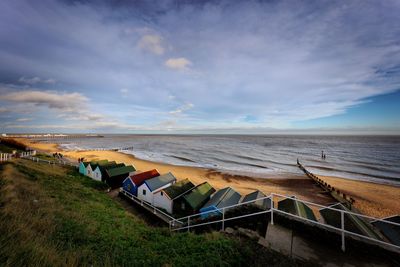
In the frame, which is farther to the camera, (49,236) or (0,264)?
(49,236)

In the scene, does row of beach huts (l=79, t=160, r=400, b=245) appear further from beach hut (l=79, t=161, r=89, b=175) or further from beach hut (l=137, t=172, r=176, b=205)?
beach hut (l=79, t=161, r=89, b=175)

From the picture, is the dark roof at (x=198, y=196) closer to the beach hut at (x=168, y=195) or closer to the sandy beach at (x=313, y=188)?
the beach hut at (x=168, y=195)

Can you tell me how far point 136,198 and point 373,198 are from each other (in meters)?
28.4

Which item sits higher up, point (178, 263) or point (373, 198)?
point (178, 263)

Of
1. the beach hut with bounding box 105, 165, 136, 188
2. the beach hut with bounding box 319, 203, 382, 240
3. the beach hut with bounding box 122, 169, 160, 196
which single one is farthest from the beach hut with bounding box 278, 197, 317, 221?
the beach hut with bounding box 105, 165, 136, 188

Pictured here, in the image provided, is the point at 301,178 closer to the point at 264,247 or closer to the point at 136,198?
the point at 136,198

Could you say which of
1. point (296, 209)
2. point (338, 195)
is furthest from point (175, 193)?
point (338, 195)

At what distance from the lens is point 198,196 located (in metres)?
17.5

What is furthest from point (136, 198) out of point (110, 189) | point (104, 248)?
point (104, 248)

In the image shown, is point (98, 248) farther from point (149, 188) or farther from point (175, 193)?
point (149, 188)

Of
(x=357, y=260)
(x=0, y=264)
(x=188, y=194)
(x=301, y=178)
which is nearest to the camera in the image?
(x=0, y=264)

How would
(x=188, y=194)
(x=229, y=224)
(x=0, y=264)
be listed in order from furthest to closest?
(x=188, y=194) < (x=229, y=224) < (x=0, y=264)

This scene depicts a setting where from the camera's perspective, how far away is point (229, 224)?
7910 millimetres

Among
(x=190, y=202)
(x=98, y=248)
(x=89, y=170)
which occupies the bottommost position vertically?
(x=190, y=202)
